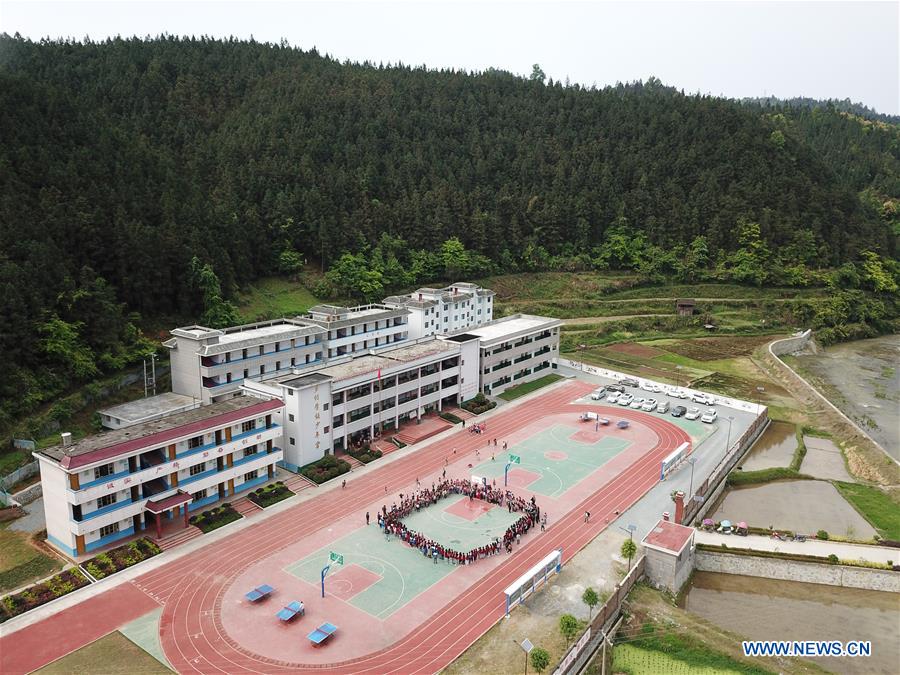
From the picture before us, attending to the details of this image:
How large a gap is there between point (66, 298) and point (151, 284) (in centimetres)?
843

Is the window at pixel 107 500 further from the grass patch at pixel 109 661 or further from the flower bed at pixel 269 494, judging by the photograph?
the grass patch at pixel 109 661

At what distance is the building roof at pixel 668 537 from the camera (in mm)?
31109

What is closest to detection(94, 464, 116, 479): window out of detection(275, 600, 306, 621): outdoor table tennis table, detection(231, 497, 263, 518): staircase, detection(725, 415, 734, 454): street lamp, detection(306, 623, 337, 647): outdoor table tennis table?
detection(231, 497, 263, 518): staircase

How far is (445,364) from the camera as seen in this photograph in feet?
174

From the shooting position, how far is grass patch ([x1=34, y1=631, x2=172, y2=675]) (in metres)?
23.8

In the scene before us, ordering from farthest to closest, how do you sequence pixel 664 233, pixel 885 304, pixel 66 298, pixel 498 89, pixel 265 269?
pixel 498 89 < pixel 664 233 < pixel 885 304 < pixel 265 269 < pixel 66 298

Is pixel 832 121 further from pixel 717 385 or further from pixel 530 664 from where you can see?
pixel 530 664

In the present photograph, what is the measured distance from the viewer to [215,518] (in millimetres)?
34531

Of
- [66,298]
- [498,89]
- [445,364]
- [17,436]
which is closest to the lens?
[17,436]

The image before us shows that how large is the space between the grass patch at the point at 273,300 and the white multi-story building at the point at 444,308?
10.7m

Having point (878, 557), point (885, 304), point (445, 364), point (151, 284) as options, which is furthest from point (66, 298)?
point (885, 304)

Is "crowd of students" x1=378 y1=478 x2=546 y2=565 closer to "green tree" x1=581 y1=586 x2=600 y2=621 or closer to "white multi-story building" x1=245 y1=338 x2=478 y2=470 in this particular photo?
"green tree" x1=581 y1=586 x2=600 y2=621

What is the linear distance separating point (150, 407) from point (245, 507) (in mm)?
12448

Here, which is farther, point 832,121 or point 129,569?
point 832,121
